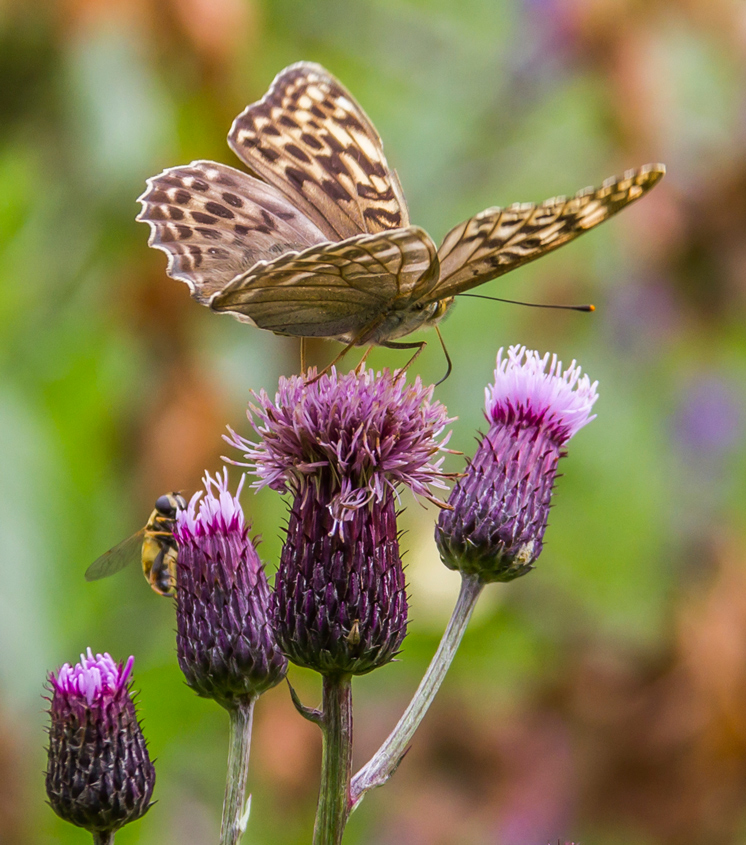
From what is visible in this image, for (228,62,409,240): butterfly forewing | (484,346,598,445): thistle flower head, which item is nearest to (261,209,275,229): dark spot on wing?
(228,62,409,240): butterfly forewing

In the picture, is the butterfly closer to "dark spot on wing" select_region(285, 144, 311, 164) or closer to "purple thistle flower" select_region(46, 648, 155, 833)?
"dark spot on wing" select_region(285, 144, 311, 164)

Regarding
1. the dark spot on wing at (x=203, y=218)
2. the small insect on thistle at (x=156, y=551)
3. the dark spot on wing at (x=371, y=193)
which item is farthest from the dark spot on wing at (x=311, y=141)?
the small insect on thistle at (x=156, y=551)

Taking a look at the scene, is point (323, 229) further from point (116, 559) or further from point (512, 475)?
point (116, 559)

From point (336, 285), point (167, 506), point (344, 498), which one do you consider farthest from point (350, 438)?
point (167, 506)

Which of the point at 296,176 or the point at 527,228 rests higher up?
the point at 296,176

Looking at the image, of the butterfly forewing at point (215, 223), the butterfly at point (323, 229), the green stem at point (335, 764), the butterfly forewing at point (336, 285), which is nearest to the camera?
the green stem at point (335, 764)

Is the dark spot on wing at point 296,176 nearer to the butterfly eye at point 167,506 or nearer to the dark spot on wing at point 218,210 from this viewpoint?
the dark spot on wing at point 218,210

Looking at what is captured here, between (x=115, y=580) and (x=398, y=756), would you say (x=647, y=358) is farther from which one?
(x=398, y=756)
